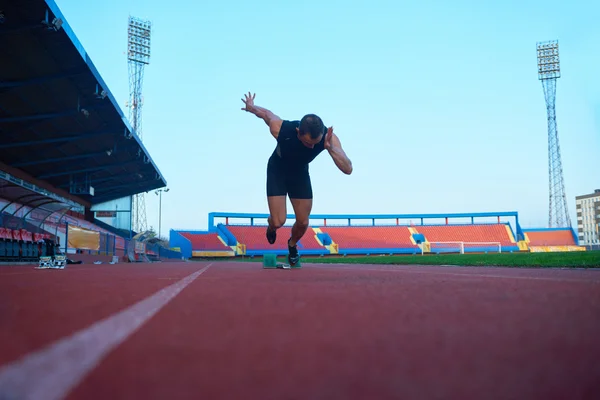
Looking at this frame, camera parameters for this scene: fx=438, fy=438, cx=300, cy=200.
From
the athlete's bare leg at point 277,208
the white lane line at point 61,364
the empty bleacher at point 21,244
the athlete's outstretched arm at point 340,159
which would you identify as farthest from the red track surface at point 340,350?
the empty bleacher at point 21,244

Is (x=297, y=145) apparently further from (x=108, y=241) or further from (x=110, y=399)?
(x=108, y=241)

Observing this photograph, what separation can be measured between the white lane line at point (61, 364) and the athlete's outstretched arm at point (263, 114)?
439cm

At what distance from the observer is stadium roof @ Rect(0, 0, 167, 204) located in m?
10.9

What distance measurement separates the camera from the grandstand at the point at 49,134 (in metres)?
11.3

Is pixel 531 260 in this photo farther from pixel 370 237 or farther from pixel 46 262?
pixel 370 237

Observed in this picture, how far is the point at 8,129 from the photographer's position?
665 inches

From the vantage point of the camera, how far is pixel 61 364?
0.85m

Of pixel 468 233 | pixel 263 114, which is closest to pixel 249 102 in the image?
pixel 263 114

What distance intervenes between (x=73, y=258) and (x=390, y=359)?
1864 centimetres

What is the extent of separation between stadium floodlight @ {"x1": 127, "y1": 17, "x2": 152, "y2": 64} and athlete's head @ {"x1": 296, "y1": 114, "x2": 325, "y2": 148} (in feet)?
117

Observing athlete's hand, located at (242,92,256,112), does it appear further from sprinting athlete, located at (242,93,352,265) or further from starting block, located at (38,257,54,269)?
starting block, located at (38,257,54,269)

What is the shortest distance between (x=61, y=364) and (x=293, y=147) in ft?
15.8

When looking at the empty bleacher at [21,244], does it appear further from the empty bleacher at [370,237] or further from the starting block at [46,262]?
the empty bleacher at [370,237]

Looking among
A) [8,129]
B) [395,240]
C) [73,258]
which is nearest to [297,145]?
[73,258]
